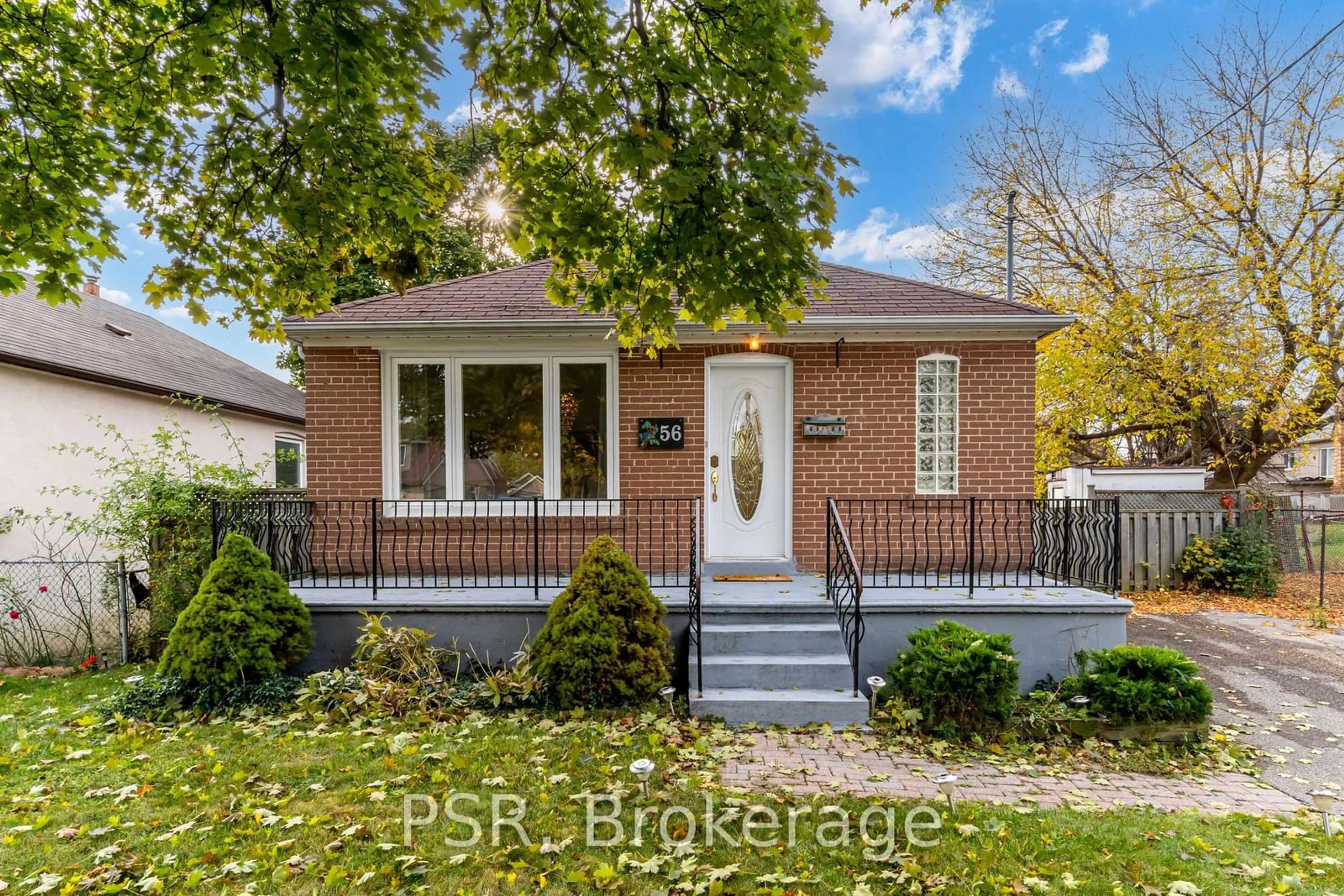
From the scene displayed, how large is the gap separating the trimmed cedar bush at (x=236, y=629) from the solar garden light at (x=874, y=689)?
5.02 m

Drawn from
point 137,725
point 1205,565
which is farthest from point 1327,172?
point 137,725

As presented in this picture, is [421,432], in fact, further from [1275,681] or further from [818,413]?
[1275,681]

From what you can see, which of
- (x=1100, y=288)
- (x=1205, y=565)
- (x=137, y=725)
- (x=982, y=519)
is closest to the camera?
(x=137, y=725)

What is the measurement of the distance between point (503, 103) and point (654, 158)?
1996 mm

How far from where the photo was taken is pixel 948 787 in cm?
348

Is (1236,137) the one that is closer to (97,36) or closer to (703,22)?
(703,22)

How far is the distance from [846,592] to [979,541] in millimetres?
2486

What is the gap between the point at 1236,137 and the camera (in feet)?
37.3

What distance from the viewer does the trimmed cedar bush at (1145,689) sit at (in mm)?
4680

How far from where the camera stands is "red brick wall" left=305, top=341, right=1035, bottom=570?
7.23 metres

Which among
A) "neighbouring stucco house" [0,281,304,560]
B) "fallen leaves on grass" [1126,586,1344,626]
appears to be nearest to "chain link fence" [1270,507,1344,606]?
"fallen leaves on grass" [1126,586,1344,626]

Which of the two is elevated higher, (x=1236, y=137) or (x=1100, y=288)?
(x=1236, y=137)

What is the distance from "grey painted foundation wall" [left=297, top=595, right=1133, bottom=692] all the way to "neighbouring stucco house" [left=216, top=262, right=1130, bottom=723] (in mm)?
980

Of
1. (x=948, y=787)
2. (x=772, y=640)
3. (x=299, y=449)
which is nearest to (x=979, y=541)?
(x=772, y=640)
